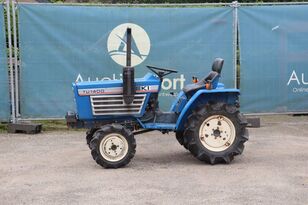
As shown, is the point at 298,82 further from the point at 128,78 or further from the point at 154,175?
the point at 154,175

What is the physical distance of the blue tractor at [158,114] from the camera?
7.38 meters

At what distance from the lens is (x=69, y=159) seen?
797cm

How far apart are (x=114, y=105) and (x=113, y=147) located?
2.01ft

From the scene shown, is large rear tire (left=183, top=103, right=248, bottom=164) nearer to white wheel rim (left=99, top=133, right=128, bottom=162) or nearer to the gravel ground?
the gravel ground

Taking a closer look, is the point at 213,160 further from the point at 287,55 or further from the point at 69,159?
the point at 287,55

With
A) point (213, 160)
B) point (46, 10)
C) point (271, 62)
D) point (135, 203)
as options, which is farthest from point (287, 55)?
point (135, 203)

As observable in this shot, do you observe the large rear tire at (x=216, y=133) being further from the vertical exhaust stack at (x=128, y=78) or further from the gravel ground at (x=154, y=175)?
the vertical exhaust stack at (x=128, y=78)

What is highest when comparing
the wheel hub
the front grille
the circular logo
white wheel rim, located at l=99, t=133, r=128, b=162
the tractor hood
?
the circular logo

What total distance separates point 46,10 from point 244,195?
5.68 metres

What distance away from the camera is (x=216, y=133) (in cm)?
751

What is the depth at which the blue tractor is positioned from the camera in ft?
24.2

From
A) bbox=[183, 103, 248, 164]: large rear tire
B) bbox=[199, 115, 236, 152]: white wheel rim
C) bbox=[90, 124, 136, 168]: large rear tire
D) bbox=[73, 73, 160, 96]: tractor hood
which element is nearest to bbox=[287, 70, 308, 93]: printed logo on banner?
bbox=[183, 103, 248, 164]: large rear tire

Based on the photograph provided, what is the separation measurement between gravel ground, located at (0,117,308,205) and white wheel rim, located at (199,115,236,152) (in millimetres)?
298

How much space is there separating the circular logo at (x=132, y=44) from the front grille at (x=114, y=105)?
9.07ft
